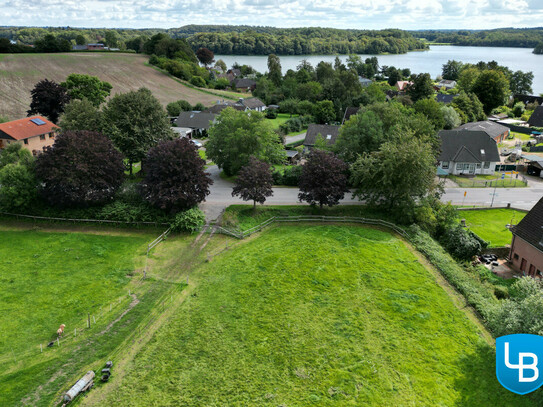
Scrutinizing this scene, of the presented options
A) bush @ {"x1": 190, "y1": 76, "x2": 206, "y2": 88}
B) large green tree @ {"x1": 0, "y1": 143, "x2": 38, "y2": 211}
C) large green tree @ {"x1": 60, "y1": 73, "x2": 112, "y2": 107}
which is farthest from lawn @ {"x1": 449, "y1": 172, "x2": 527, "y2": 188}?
bush @ {"x1": 190, "y1": 76, "x2": 206, "y2": 88}

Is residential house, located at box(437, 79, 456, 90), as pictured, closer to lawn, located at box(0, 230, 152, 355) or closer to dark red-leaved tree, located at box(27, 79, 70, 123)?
dark red-leaved tree, located at box(27, 79, 70, 123)

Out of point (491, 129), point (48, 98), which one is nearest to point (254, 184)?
point (48, 98)

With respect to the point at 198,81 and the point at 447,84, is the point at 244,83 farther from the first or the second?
the point at 447,84

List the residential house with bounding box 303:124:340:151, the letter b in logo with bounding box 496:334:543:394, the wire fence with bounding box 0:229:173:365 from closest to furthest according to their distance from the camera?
the letter b in logo with bounding box 496:334:543:394 → the wire fence with bounding box 0:229:173:365 → the residential house with bounding box 303:124:340:151

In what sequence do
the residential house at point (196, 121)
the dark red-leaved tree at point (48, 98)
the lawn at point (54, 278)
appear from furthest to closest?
the residential house at point (196, 121) < the dark red-leaved tree at point (48, 98) < the lawn at point (54, 278)

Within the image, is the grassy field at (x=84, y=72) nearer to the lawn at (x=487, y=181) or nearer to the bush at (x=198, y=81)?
the bush at (x=198, y=81)

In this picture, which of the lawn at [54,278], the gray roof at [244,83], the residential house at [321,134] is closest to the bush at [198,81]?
the gray roof at [244,83]
